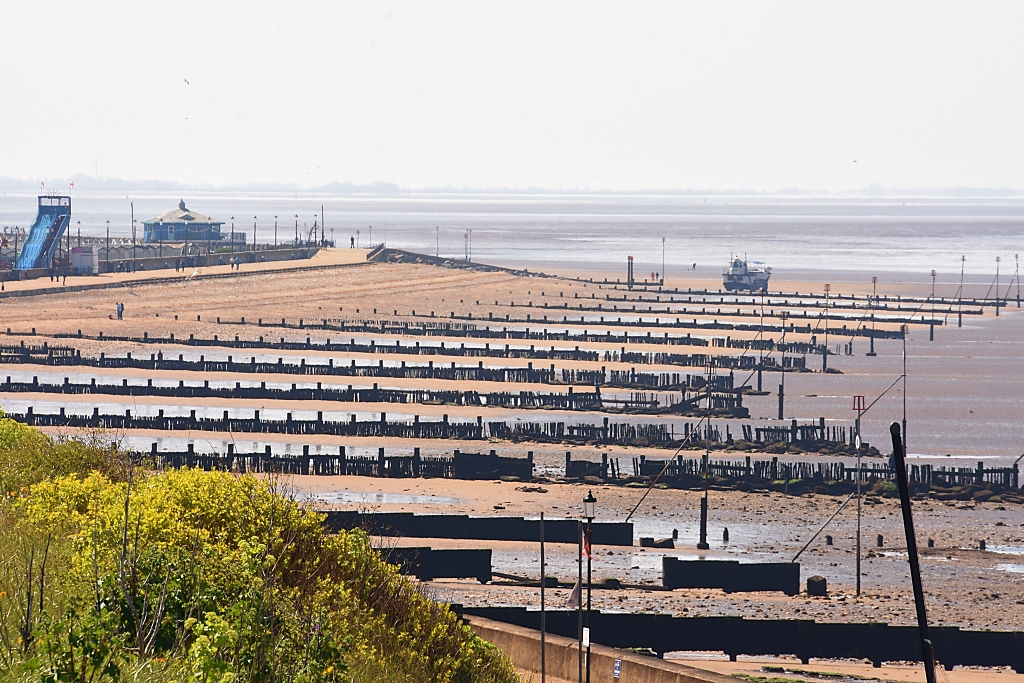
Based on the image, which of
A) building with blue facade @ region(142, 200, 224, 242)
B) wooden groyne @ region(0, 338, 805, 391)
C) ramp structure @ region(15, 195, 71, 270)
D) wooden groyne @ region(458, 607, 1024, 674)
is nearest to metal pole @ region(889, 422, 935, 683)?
wooden groyne @ region(458, 607, 1024, 674)

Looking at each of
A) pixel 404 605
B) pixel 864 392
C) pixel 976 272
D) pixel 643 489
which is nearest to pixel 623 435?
pixel 643 489

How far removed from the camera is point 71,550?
16.2m

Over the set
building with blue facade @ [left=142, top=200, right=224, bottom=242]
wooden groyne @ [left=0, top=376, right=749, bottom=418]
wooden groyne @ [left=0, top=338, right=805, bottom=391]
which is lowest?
wooden groyne @ [left=0, top=376, right=749, bottom=418]

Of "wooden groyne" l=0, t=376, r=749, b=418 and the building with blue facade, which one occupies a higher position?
the building with blue facade

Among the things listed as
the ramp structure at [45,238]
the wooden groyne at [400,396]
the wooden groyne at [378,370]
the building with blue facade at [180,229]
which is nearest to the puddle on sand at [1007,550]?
the wooden groyne at [400,396]

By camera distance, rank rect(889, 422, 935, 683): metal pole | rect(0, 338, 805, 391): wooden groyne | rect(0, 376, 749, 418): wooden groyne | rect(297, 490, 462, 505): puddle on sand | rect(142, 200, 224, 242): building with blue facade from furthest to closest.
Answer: rect(142, 200, 224, 242): building with blue facade, rect(0, 338, 805, 391): wooden groyne, rect(0, 376, 749, 418): wooden groyne, rect(297, 490, 462, 505): puddle on sand, rect(889, 422, 935, 683): metal pole

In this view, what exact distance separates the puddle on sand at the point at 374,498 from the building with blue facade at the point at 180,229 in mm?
115071

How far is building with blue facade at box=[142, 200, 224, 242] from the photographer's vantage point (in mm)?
151375

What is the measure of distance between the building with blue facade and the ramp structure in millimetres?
32515

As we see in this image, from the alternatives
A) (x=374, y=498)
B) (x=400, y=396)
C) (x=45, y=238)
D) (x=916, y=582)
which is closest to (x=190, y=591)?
(x=916, y=582)

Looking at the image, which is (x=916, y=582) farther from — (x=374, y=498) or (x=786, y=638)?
(x=374, y=498)

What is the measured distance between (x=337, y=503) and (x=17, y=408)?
22.2 metres

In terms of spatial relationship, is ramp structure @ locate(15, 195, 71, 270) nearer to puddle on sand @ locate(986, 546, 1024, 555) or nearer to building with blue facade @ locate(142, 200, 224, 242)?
building with blue facade @ locate(142, 200, 224, 242)

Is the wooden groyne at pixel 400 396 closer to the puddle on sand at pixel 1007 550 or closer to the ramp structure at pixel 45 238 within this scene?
the puddle on sand at pixel 1007 550
